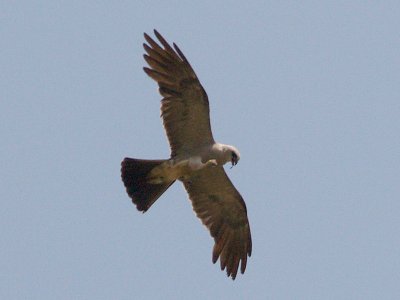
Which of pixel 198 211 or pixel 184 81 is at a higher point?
pixel 184 81

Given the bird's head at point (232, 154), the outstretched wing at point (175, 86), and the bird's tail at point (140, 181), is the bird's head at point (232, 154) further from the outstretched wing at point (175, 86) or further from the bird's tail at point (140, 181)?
the bird's tail at point (140, 181)

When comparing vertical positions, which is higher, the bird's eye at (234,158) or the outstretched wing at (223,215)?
the bird's eye at (234,158)

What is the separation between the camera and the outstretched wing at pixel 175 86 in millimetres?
17250

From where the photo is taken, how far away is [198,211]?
18547 mm

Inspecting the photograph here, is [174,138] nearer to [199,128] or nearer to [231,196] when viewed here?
[199,128]

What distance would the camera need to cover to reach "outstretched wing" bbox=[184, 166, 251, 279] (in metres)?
18.4

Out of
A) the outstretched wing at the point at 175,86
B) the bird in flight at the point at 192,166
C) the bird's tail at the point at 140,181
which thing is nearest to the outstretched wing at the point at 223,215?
the bird in flight at the point at 192,166

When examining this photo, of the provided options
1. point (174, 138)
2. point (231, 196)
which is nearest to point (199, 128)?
point (174, 138)

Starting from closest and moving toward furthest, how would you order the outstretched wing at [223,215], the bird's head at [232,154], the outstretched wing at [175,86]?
the outstretched wing at [175,86]
the bird's head at [232,154]
the outstretched wing at [223,215]

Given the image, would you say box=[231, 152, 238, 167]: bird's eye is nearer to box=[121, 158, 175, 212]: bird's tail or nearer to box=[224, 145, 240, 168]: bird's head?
box=[224, 145, 240, 168]: bird's head

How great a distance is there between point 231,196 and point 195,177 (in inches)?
30.6

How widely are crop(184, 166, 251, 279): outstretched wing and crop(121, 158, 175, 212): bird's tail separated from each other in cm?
87

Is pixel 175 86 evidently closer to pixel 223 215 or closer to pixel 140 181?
pixel 140 181

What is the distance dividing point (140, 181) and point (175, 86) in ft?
5.56
